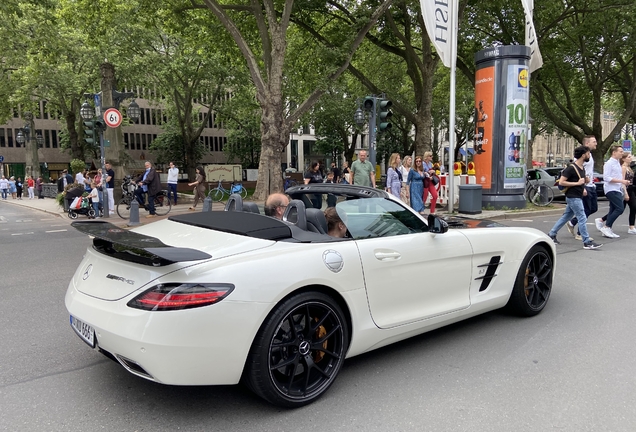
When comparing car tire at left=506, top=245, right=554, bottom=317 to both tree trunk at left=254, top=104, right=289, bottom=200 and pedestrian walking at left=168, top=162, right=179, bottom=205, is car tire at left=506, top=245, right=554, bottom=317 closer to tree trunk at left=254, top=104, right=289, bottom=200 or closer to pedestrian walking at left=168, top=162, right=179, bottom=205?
tree trunk at left=254, top=104, right=289, bottom=200

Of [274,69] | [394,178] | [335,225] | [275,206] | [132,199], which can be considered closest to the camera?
[335,225]

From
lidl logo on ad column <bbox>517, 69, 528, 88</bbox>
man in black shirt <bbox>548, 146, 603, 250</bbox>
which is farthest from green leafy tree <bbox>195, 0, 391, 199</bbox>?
man in black shirt <bbox>548, 146, 603, 250</bbox>

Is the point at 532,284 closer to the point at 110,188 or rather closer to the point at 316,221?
the point at 316,221

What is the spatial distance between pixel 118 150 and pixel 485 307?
16879mm

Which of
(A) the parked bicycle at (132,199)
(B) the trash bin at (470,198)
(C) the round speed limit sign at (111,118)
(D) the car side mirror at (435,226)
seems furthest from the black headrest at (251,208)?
(C) the round speed limit sign at (111,118)

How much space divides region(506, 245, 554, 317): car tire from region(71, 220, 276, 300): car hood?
2.61 metres

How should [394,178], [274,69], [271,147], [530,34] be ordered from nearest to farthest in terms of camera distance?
[394,178] < [530,34] < [274,69] < [271,147]

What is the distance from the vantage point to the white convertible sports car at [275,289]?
2.52 meters

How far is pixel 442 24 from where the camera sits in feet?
45.1

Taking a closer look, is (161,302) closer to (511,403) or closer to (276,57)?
(511,403)

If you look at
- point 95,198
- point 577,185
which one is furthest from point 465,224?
point 95,198

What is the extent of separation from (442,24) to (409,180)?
202 inches

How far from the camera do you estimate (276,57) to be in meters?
15.5

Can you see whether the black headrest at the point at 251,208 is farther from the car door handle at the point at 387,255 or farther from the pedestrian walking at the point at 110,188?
the pedestrian walking at the point at 110,188
